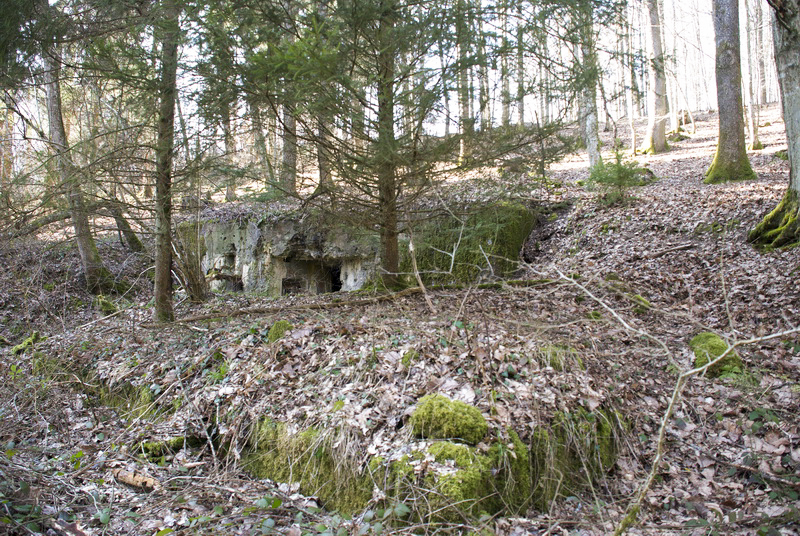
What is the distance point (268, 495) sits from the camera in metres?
3.61

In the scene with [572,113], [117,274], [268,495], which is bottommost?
[268,495]

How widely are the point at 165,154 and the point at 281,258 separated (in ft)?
13.6

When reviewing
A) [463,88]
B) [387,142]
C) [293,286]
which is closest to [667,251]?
[463,88]

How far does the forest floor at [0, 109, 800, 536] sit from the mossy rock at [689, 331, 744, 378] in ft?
0.44

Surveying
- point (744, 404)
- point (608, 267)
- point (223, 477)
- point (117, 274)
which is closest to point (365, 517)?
point (223, 477)

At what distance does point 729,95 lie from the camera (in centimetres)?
1012

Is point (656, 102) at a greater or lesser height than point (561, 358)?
greater

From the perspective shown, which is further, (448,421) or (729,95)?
(729,95)

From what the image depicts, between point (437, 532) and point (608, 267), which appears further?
point (608, 267)

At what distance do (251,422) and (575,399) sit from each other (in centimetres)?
273

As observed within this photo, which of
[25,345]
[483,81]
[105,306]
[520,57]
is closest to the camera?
[520,57]

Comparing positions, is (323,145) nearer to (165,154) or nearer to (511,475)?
(165,154)

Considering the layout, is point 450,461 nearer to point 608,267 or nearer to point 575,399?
point 575,399

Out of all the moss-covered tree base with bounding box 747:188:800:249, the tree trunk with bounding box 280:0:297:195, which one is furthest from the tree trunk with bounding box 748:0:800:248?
the tree trunk with bounding box 280:0:297:195
